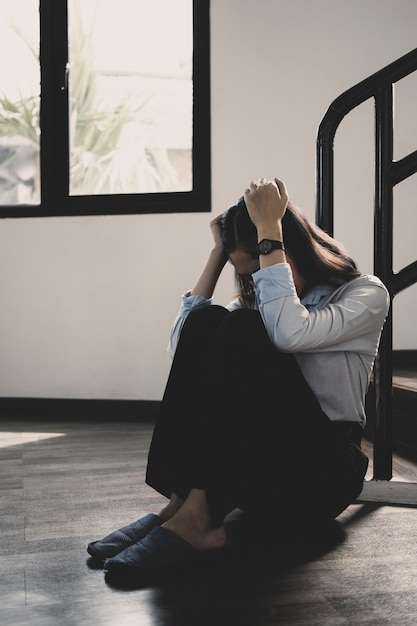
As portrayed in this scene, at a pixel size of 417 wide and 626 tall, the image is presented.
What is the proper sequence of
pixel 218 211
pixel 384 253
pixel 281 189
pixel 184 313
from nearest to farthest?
pixel 281 189, pixel 184 313, pixel 384 253, pixel 218 211

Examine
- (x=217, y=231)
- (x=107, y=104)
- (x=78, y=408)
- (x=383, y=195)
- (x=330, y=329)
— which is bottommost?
(x=78, y=408)

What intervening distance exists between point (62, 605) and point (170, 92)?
2673 millimetres

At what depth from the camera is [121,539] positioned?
Result: 1537 millimetres

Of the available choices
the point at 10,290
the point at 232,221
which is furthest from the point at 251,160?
the point at 232,221

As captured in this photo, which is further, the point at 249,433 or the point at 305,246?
the point at 305,246

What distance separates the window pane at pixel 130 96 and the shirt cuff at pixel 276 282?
201cm

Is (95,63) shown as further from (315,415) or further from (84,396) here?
(315,415)

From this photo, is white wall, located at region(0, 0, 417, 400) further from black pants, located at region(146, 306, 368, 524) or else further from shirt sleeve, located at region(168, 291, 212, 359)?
black pants, located at region(146, 306, 368, 524)

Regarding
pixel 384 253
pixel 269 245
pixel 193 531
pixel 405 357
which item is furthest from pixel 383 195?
pixel 405 357

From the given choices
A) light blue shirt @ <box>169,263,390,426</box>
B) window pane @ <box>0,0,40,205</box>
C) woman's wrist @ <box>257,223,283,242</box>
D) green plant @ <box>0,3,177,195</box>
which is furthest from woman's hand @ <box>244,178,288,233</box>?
window pane @ <box>0,0,40,205</box>

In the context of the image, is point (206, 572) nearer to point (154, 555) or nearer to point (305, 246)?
point (154, 555)

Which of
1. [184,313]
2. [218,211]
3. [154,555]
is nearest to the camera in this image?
[154,555]

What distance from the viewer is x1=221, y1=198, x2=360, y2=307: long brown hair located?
1.66 meters

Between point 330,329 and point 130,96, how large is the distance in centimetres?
229
